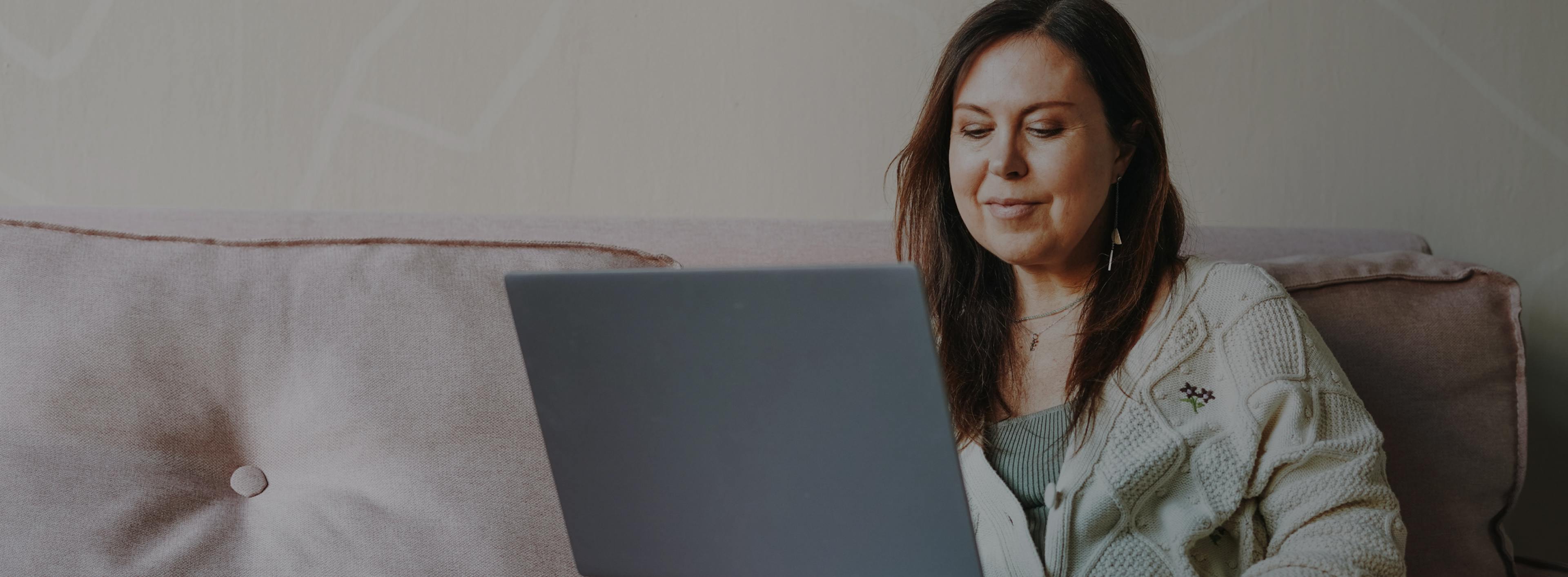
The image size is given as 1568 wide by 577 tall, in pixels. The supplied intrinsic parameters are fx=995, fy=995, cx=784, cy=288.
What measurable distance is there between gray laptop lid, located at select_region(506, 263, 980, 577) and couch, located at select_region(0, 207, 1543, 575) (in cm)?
21

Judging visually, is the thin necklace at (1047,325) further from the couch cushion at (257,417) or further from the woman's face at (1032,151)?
the couch cushion at (257,417)

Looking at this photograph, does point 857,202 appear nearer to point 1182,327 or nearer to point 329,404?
point 1182,327

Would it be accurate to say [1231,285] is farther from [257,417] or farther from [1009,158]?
[257,417]

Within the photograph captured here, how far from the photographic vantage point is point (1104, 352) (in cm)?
96

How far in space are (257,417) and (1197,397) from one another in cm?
85

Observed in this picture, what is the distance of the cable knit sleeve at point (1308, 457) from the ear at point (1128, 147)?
7.7 inches

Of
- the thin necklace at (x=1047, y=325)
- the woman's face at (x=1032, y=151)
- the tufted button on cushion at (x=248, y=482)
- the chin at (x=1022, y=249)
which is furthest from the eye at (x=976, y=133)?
the tufted button on cushion at (x=248, y=482)

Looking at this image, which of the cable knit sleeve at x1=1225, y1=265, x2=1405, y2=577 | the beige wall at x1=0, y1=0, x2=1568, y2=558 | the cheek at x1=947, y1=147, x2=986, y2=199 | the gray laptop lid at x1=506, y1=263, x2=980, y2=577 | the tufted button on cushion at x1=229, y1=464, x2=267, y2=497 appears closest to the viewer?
the gray laptop lid at x1=506, y1=263, x2=980, y2=577

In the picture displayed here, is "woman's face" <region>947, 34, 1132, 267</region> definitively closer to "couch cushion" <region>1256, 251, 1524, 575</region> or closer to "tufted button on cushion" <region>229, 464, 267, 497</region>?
"couch cushion" <region>1256, 251, 1524, 575</region>

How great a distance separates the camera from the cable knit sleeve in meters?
0.76

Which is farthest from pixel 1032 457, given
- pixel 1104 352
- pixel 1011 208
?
pixel 1011 208

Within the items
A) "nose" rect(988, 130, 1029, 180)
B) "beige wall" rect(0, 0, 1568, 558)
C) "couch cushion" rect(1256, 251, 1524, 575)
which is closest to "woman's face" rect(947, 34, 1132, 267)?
"nose" rect(988, 130, 1029, 180)

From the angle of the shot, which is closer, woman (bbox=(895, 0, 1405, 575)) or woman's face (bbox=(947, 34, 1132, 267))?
woman (bbox=(895, 0, 1405, 575))

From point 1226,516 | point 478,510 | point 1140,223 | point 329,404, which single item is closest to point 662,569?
point 478,510
